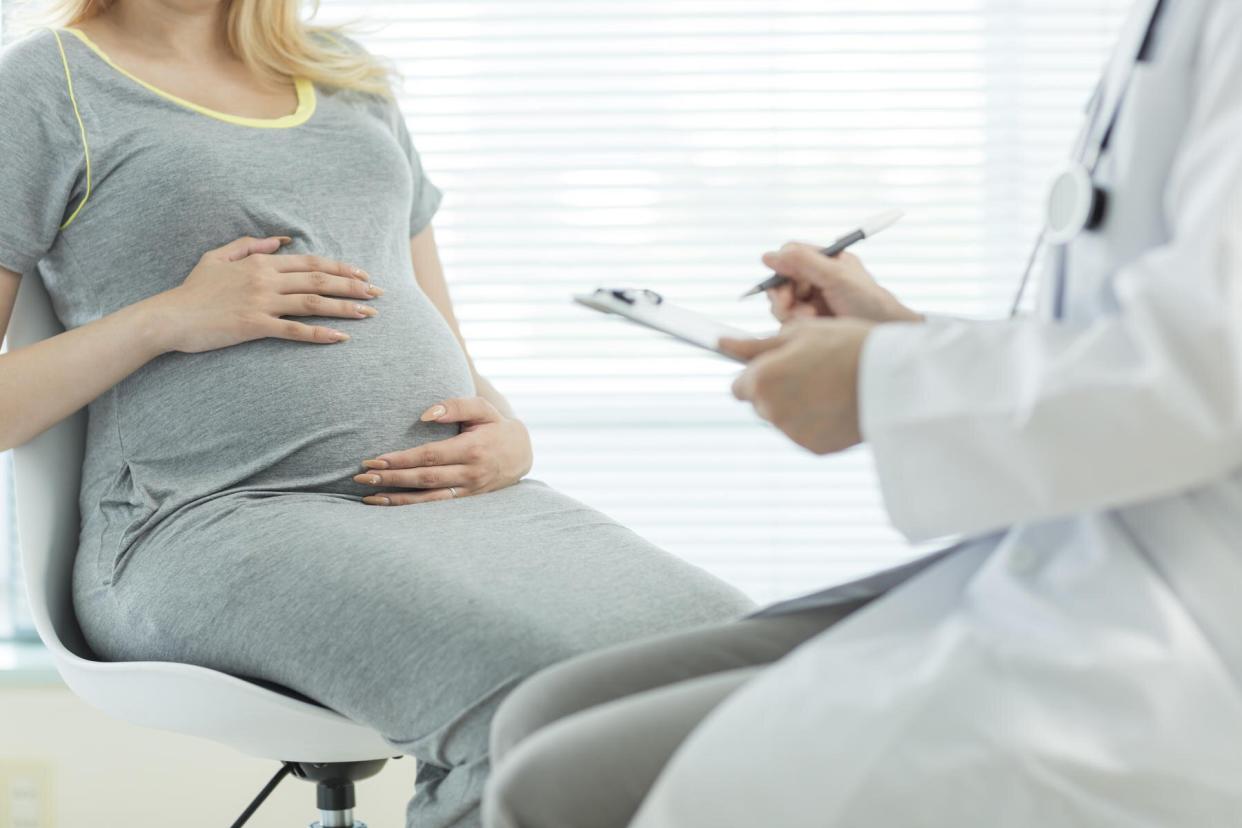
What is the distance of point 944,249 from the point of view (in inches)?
81.7

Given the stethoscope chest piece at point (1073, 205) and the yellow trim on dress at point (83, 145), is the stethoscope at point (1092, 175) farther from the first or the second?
the yellow trim on dress at point (83, 145)

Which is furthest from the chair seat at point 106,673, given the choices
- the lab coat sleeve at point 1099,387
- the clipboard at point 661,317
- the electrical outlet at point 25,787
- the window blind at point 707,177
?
the window blind at point 707,177

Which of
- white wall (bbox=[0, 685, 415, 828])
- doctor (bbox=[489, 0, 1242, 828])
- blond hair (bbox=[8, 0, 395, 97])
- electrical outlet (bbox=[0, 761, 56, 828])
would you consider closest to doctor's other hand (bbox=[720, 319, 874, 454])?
doctor (bbox=[489, 0, 1242, 828])

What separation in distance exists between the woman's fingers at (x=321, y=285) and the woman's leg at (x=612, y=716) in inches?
19.8

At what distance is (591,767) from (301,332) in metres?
0.62

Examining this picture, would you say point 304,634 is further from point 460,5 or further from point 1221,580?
point 460,5

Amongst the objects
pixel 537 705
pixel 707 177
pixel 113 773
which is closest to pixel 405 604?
pixel 537 705

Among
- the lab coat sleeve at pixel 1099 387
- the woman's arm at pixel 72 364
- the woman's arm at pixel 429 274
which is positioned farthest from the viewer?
the woman's arm at pixel 429 274

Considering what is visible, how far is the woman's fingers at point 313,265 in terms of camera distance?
3.84ft

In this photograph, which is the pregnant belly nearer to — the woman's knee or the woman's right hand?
the woman's right hand

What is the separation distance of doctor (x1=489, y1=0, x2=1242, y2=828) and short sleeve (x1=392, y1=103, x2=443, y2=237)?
0.88 meters

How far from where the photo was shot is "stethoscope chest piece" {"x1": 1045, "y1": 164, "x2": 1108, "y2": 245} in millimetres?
687

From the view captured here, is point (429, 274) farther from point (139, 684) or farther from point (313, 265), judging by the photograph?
point (139, 684)

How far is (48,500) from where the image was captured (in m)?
1.22
